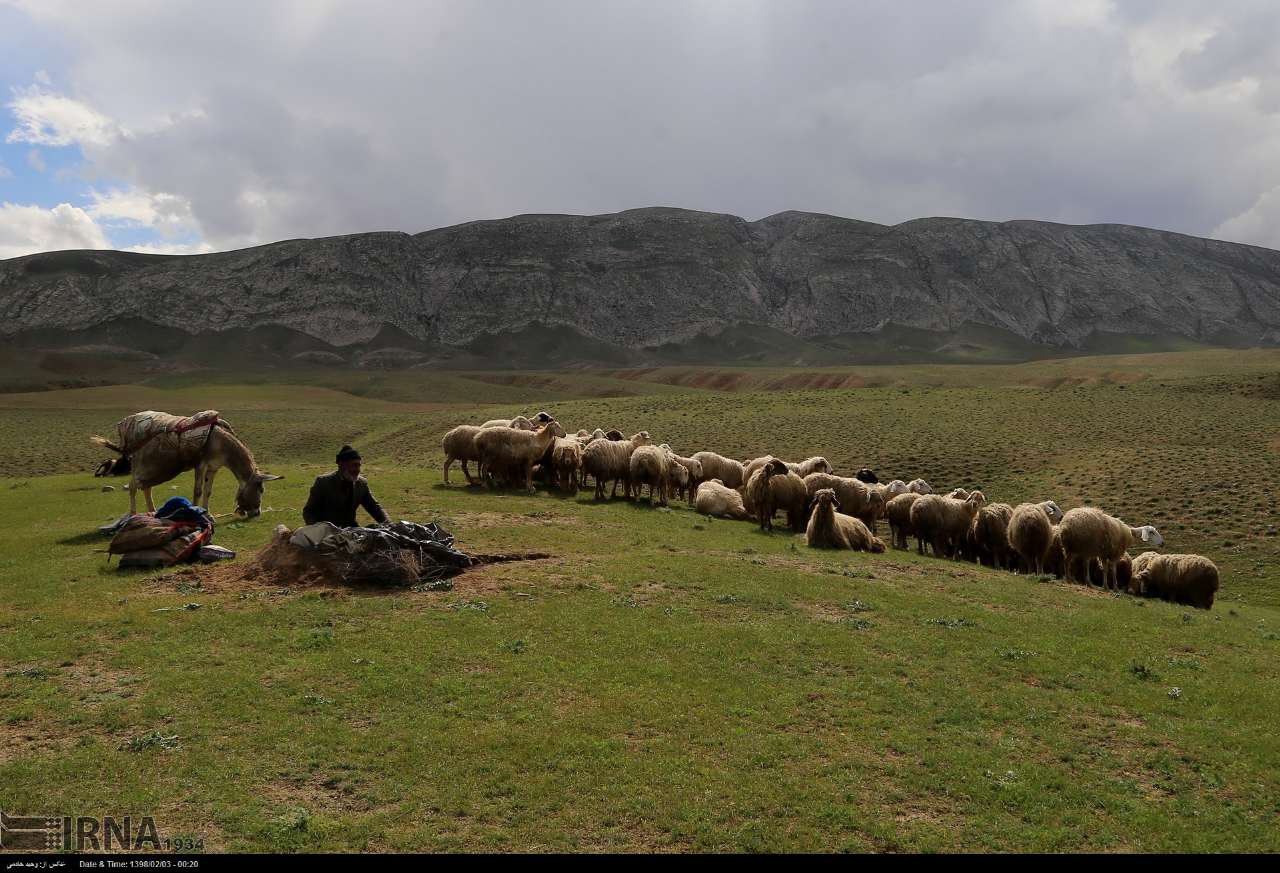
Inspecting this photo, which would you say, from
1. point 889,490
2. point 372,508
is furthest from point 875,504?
point 372,508

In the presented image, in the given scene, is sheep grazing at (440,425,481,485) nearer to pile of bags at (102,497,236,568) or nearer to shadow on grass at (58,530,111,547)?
shadow on grass at (58,530,111,547)

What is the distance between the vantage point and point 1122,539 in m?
20.7

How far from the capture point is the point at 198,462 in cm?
1945

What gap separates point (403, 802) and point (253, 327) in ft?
681

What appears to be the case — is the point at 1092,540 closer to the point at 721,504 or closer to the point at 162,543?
the point at 721,504

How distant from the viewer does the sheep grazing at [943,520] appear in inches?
919

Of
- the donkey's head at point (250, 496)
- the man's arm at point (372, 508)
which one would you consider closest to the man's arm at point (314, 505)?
the man's arm at point (372, 508)

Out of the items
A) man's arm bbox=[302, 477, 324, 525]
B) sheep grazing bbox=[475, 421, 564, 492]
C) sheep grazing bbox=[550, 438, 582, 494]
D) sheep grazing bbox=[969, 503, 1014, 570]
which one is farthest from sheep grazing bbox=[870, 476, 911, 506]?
man's arm bbox=[302, 477, 324, 525]

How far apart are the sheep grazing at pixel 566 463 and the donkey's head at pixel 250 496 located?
9.27 m

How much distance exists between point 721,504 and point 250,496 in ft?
48.7

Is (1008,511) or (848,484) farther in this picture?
(848,484)

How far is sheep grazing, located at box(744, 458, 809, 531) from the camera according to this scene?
24.1 m

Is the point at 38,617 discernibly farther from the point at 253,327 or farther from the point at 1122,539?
the point at 253,327
